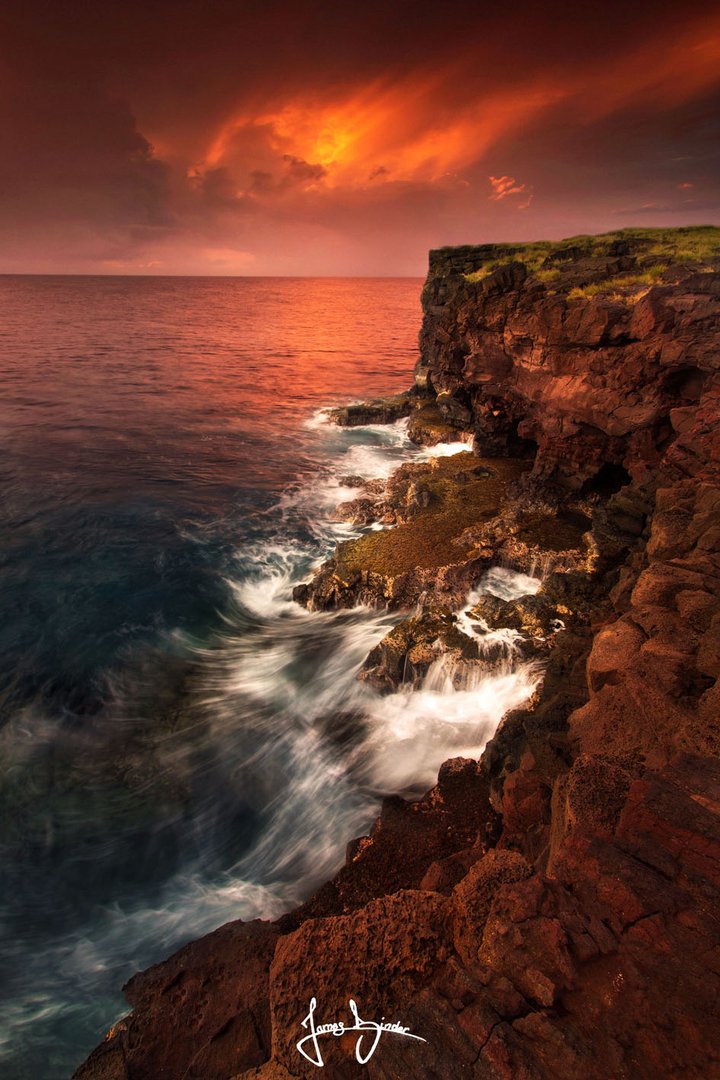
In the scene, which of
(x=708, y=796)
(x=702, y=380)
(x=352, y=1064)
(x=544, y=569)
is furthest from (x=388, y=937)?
(x=702, y=380)

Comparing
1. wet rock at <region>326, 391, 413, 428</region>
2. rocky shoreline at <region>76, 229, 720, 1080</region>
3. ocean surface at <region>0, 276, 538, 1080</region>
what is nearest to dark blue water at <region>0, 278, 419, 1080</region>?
ocean surface at <region>0, 276, 538, 1080</region>

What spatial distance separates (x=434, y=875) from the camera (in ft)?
22.8

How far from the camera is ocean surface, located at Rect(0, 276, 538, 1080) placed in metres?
9.39

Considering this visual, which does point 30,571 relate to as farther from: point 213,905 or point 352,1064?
point 352,1064

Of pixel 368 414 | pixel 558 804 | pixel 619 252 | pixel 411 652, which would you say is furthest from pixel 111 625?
pixel 619 252

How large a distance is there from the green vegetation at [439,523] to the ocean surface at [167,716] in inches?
81.4

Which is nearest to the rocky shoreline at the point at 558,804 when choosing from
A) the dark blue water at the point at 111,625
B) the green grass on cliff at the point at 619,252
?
the green grass on cliff at the point at 619,252

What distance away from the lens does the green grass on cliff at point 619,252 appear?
782 inches

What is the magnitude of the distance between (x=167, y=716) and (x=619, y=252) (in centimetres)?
2741

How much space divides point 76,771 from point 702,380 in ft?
71.8

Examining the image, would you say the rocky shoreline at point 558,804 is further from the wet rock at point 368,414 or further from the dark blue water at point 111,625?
the wet rock at point 368,414
